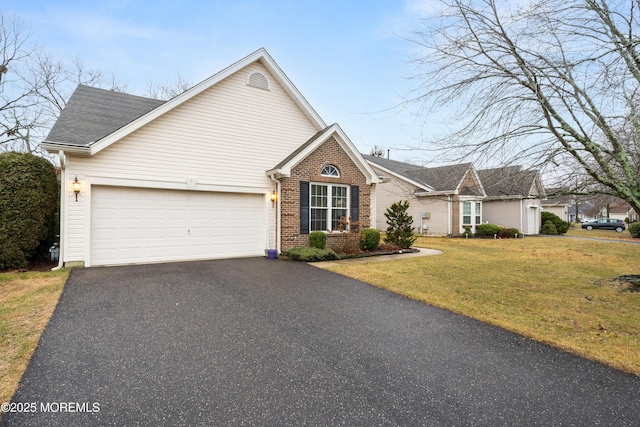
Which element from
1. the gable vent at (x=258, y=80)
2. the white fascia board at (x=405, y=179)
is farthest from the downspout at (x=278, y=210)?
the white fascia board at (x=405, y=179)

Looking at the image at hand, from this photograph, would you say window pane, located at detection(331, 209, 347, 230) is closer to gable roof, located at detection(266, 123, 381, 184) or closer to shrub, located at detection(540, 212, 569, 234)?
gable roof, located at detection(266, 123, 381, 184)

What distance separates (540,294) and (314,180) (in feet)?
24.5

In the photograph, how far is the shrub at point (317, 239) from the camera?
10.9 m

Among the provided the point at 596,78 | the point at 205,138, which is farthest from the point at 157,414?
the point at 205,138

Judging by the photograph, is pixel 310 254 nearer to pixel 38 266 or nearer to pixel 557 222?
pixel 38 266

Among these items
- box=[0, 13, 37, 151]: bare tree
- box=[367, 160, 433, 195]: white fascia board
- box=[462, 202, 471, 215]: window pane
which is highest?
box=[0, 13, 37, 151]: bare tree

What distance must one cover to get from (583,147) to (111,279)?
10.4 m

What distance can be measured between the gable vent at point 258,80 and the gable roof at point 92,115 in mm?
3845

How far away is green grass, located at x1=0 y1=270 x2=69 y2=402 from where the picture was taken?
3.18 m

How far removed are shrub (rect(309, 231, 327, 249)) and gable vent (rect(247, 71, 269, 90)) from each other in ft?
19.0

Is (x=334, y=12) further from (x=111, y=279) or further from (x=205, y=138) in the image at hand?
(x=111, y=279)

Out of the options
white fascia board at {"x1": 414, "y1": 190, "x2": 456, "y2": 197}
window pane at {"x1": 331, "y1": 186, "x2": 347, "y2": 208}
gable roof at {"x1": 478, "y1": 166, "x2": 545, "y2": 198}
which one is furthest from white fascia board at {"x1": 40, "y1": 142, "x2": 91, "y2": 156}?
white fascia board at {"x1": 414, "y1": 190, "x2": 456, "y2": 197}

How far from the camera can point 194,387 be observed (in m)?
2.90

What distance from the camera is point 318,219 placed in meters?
11.7
